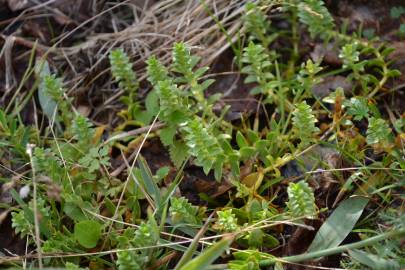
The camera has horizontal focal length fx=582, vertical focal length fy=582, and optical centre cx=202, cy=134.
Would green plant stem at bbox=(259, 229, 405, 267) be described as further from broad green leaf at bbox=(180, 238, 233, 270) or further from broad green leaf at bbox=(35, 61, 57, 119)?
broad green leaf at bbox=(35, 61, 57, 119)

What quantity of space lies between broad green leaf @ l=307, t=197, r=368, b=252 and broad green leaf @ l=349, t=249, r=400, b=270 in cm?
10

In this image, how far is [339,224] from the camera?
72.9 inches

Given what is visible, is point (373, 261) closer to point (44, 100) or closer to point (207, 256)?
point (207, 256)

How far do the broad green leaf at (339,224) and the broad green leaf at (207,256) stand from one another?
392mm

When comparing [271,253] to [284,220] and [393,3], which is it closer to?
[284,220]

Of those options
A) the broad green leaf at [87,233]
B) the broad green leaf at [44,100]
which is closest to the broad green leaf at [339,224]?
the broad green leaf at [87,233]

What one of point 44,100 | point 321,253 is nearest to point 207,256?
point 321,253

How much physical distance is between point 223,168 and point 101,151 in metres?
0.44

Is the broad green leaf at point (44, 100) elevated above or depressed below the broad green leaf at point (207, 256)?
above

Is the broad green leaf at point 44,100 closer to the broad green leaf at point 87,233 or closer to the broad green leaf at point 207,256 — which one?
the broad green leaf at point 87,233

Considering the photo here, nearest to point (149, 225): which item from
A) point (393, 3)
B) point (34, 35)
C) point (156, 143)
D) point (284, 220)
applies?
point (284, 220)

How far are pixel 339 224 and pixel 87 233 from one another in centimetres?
80

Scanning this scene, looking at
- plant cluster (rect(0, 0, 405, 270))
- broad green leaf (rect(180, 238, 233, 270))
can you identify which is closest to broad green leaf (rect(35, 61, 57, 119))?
plant cluster (rect(0, 0, 405, 270))

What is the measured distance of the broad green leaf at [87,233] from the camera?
1.85 m
